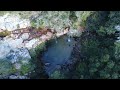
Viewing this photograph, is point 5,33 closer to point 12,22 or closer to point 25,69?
point 12,22

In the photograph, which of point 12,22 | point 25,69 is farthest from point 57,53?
point 12,22

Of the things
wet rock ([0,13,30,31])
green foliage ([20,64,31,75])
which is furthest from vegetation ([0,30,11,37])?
green foliage ([20,64,31,75])

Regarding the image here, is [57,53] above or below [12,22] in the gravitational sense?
below

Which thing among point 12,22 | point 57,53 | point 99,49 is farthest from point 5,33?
point 99,49

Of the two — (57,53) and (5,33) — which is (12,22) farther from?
(57,53)

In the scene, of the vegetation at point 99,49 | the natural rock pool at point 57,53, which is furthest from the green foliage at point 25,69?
the vegetation at point 99,49

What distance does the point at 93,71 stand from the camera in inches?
161

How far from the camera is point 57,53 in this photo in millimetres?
4090

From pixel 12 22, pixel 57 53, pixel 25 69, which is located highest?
pixel 12 22

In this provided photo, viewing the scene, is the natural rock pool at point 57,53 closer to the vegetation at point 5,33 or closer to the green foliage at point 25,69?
the green foliage at point 25,69
